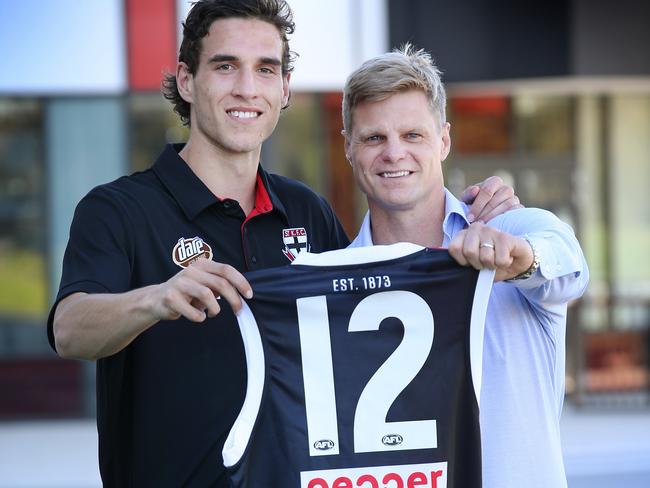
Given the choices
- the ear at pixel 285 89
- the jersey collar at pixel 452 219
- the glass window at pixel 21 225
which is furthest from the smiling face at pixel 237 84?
the glass window at pixel 21 225

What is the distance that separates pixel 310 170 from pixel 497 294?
8.06m

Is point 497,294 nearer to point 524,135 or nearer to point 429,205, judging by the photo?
point 429,205

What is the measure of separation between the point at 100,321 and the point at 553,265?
1213 millimetres

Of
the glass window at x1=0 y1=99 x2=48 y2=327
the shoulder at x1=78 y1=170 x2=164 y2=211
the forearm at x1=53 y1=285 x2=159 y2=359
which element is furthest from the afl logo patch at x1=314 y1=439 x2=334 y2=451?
the glass window at x1=0 y1=99 x2=48 y2=327

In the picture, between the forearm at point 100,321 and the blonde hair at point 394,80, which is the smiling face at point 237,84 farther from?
the forearm at point 100,321

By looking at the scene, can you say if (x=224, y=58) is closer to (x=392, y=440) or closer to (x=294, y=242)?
(x=294, y=242)

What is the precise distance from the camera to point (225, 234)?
315 centimetres

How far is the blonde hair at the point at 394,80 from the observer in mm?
3072

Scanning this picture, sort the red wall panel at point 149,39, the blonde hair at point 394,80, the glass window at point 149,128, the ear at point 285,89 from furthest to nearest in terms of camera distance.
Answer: the glass window at point 149,128, the red wall panel at point 149,39, the ear at point 285,89, the blonde hair at point 394,80

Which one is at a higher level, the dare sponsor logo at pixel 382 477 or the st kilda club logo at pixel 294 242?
the st kilda club logo at pixel 294 242

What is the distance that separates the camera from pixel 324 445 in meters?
2.76

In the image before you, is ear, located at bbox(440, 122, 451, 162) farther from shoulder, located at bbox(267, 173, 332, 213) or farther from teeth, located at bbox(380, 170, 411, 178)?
shoulder, located at bbox(267, 173, 332, 213)

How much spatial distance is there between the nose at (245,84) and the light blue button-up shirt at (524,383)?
0.93m

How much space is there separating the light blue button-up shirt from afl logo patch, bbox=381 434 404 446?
0.27 m
